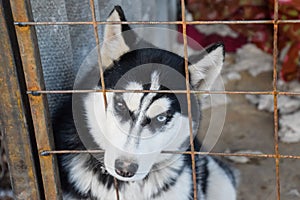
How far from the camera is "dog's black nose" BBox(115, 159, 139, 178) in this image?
1.81 meters

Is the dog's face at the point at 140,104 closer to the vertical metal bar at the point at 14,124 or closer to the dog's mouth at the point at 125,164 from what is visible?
the dog's mouth at the point at 125,164

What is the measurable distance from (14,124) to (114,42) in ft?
1.75

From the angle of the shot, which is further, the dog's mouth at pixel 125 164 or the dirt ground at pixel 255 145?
the dirt ground at pixel 255 145

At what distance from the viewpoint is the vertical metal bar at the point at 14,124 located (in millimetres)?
1697

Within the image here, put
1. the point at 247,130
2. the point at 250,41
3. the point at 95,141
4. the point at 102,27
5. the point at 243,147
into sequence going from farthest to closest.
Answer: the point at 250,41, the point at 247,130, the point at 243,147, the point at 102,27, the point at 95,141

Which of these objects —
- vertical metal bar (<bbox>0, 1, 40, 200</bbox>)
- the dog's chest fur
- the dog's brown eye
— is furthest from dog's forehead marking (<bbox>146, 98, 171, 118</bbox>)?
vertical metal bar (<bbox>0, 1, 40, 200</bbox>)

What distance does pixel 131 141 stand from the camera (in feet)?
6.10

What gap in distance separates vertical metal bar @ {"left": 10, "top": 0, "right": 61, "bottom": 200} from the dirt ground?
4.41 feet

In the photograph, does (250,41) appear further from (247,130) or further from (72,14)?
(72,14)

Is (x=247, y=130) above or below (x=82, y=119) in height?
below

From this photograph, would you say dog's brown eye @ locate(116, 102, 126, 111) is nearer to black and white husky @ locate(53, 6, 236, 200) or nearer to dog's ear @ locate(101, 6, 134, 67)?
black and white husky @ locate(53, 6, 236, 200)

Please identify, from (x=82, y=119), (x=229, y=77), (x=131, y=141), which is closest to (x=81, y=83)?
(x=82, y=119)

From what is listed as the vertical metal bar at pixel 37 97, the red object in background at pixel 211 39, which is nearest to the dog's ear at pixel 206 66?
the vertical metal bar at pixel 37 97

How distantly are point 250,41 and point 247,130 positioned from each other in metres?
1.42
